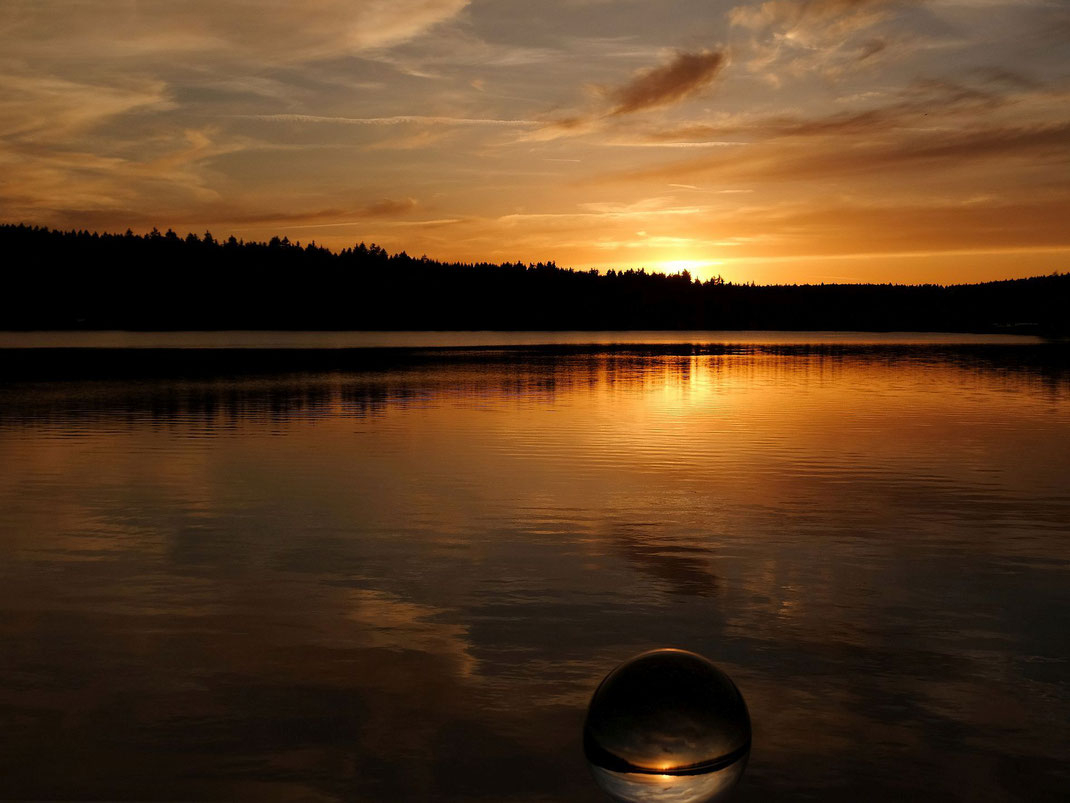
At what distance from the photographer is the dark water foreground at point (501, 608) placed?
276 inches

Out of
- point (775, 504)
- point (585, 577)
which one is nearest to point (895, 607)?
point (585, 577)

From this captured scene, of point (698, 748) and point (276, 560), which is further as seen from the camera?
point (276, 560)

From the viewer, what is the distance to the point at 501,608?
10.6 m

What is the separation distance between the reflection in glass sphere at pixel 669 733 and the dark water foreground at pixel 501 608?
30 cm

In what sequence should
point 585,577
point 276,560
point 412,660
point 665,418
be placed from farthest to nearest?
1. point 665,418
2. point 276,560
3. point 585,577
4. point 412,660

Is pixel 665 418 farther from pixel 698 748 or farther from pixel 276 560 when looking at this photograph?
pixel 698 748

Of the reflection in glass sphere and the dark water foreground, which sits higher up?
the reflection in glass sphere

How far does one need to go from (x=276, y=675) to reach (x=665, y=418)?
2372 centimetres

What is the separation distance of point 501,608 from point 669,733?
4369 millimetres

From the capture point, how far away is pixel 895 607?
34.9 ft

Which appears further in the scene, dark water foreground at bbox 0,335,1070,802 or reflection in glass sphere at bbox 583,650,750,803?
dark water foreground at bbox 0,335,1070,802

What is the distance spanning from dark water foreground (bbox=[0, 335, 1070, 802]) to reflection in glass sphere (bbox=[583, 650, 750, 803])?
0.98 feet

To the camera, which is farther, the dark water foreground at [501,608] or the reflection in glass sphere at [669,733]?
the dark water foreground at [501,608]

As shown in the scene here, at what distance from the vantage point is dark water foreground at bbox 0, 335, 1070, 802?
23.0ft
